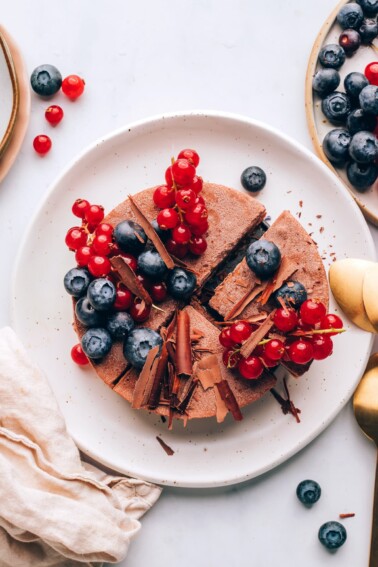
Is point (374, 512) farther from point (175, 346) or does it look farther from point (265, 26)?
point (265, 26)

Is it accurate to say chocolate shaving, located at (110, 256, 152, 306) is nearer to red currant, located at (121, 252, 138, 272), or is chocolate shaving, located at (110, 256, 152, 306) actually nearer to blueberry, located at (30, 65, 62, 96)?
red currant, located at (121, 252, 138, 272)

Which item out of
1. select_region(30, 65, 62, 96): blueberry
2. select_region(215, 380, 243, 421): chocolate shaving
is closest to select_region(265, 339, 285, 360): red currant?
select_region(215, 380, 243, 421): chocolate shaving

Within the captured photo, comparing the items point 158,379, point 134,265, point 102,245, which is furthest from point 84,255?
point 158,379

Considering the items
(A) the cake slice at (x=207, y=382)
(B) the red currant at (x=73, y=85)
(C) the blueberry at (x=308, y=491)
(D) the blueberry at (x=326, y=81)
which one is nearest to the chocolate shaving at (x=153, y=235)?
(A) the cake slice at (x=207, y=382)

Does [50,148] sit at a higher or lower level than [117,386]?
higher

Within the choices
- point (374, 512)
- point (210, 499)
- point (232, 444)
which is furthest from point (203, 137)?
point (374, 512)
